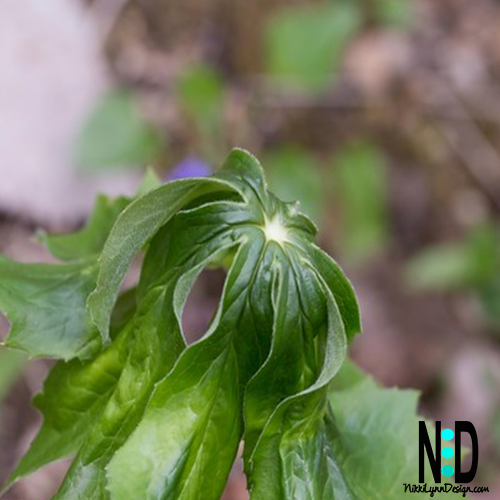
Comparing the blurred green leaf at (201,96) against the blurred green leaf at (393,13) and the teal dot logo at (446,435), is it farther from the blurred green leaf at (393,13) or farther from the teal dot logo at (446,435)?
the teal dot logo at (446,435)

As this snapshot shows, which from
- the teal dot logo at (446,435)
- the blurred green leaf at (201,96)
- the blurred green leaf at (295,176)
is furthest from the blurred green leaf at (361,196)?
the teal dot logo at (446,435)

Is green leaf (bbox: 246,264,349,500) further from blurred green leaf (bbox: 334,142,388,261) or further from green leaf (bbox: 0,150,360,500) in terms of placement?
blurred green leaf (bbox: 334,142,388,261)

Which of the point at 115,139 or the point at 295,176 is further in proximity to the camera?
the point at 295,176

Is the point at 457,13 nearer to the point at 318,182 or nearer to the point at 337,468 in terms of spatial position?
the point at 318,182

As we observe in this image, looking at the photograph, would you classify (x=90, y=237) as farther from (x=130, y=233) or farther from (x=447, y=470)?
(x=447, y=470)

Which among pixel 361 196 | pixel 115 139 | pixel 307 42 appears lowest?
pixel 115 139

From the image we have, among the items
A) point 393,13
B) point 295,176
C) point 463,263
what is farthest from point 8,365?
point 393,13

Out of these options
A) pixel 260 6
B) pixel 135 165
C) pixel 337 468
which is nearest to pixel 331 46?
pixel 260 6
